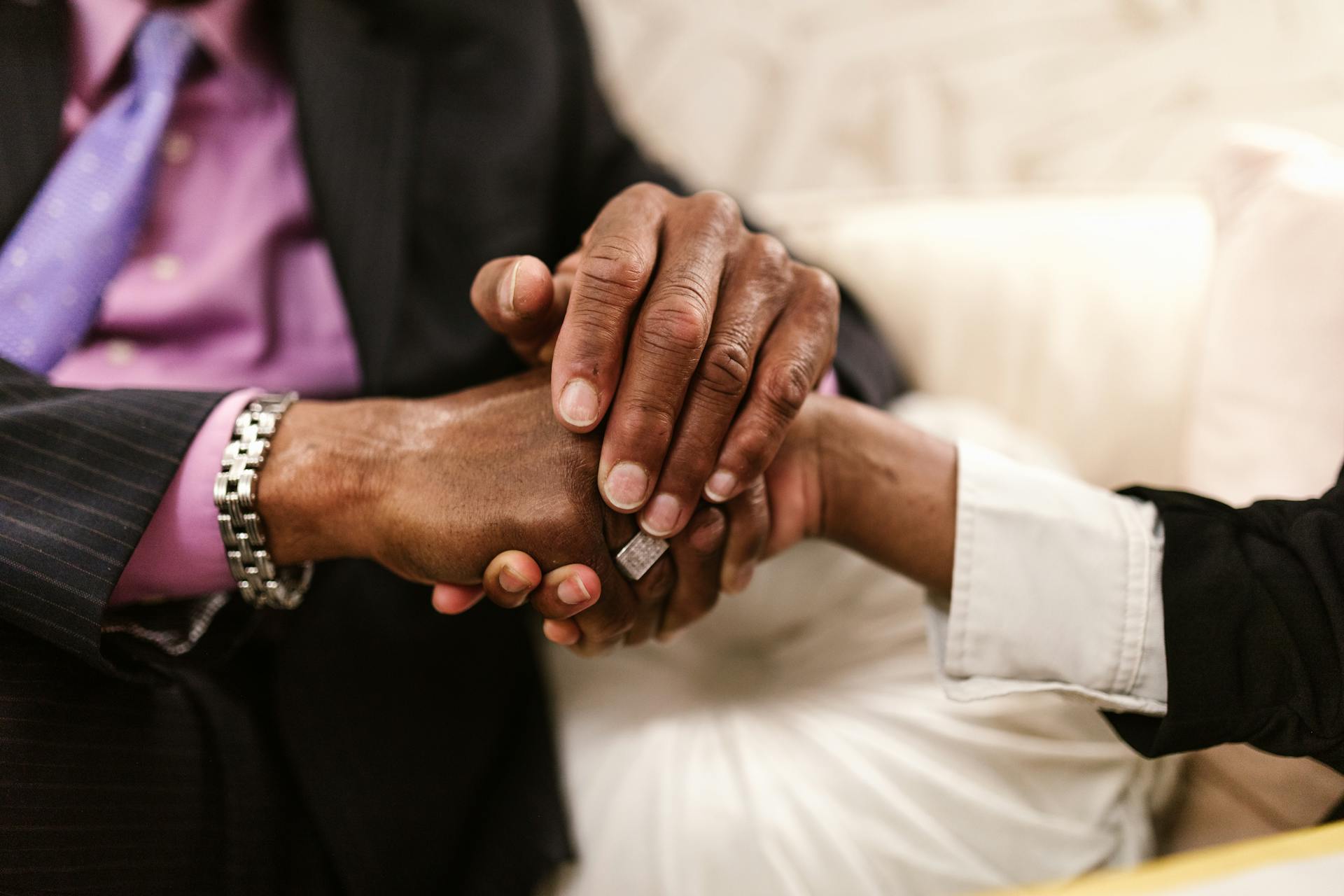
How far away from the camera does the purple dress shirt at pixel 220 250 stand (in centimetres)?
77

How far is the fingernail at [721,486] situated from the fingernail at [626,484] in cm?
5

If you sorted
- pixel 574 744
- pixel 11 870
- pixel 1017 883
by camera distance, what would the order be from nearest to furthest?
pixel 11 870
pixel 1017 883
pixel 574 744

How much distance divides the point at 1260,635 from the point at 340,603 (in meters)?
0.70

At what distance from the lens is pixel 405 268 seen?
0.79 m

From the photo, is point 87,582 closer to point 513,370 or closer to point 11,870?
point 11,870

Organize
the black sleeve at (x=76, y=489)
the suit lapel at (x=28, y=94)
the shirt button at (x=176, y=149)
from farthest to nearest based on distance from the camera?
the shirt button at (x=176, y=149) < the suit lapel at (x=28, y=94) < the black sleeve at (x=76, y=489)

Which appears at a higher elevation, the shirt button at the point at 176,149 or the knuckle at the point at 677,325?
the shirt button at the point at 176,149

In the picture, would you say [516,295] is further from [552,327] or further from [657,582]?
[657,582]

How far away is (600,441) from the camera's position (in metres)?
0.56

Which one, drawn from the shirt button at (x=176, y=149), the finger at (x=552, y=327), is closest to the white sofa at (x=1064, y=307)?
the finger at (x=552, y=327)

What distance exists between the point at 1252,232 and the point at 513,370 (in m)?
0.69

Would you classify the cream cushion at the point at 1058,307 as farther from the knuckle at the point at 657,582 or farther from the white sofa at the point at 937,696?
the knuckle at the point at 657,582

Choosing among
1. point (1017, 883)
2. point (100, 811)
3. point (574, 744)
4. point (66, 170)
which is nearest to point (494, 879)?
point (574, 744)

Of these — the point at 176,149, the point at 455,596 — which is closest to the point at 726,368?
the point at 455,596
